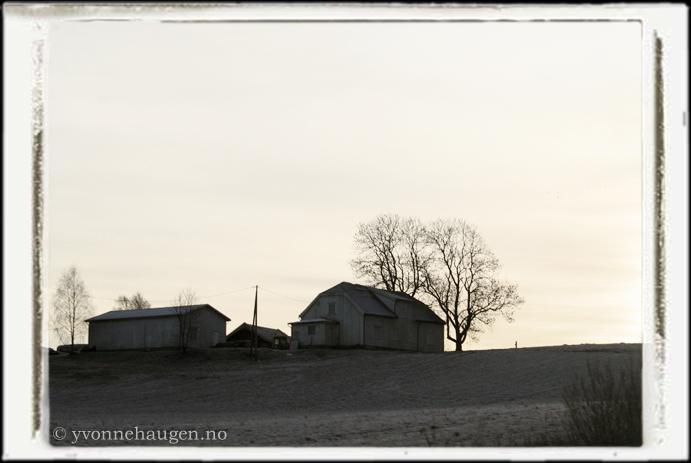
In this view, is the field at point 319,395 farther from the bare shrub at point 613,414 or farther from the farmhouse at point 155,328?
the farmhouse at point 155,328

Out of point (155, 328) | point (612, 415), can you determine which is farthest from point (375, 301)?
point (612, 415)

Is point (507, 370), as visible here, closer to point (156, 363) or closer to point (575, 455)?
point (156, 363)

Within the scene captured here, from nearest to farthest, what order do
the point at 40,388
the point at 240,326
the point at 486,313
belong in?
the point at 40,388 → the point at 486,313 → the point at 240,326

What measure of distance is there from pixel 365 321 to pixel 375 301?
11.7ft

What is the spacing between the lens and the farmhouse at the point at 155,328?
48.7 metres

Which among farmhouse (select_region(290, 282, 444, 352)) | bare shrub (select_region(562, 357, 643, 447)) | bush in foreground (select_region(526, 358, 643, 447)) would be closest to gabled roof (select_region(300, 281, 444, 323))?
farmhouse (select_region(290, 282, 444, 352))

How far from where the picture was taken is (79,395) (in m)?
30.6

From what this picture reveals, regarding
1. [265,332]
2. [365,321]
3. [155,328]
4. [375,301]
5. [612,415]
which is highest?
[375,301]

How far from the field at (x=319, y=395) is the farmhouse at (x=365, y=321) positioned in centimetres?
455

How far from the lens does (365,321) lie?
167ft

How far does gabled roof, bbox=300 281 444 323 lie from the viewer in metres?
52.0

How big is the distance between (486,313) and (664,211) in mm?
55441

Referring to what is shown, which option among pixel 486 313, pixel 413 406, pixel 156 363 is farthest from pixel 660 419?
pixel 486 313

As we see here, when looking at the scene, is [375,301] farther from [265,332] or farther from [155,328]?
[265,332]
